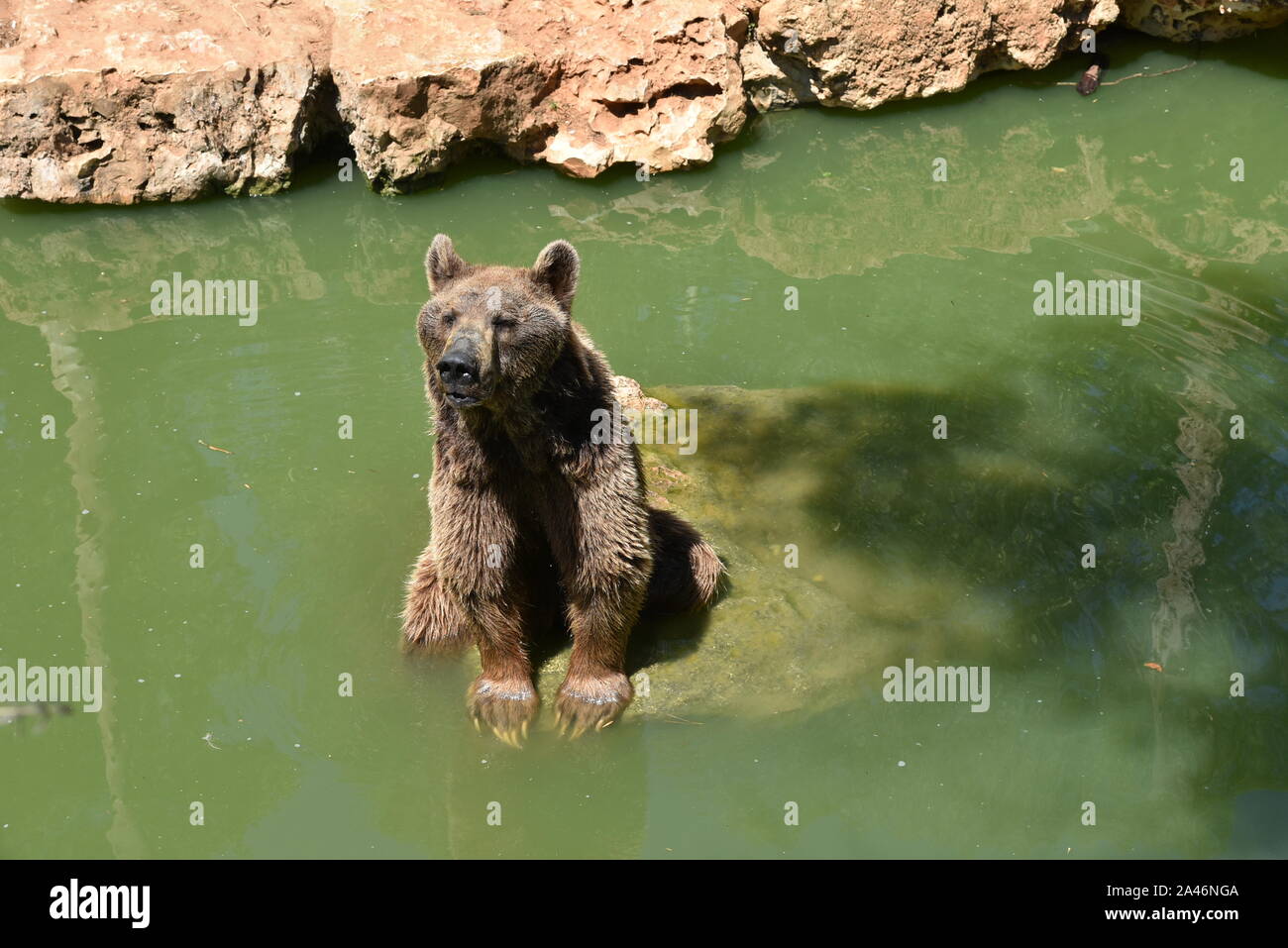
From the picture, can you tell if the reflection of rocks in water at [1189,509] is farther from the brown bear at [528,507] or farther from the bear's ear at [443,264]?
the bear's ear at [443,264]

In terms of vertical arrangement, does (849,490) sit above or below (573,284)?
below

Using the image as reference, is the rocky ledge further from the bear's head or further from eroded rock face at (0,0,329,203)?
the bear's head

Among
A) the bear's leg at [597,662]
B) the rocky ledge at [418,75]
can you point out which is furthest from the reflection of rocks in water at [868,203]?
the bear's leg at [597,662]

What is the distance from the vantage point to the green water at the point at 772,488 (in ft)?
23.1

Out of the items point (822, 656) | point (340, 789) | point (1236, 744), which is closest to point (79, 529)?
point (340, 789)

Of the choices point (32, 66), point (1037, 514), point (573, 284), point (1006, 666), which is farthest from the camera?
point (32, 66)

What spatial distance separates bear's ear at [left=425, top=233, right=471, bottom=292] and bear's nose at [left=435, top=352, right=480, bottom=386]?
2.79 feet

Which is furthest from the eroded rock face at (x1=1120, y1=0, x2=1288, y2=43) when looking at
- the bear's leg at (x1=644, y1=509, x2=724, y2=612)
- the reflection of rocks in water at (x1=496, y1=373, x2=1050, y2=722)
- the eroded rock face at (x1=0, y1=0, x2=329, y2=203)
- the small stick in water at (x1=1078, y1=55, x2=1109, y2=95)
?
the bear's leg at (x1=644, y1=509, x2=724, y2=612)

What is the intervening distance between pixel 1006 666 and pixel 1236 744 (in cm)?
128

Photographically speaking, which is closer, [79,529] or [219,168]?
[79,529]

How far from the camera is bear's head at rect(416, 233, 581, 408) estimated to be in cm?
606

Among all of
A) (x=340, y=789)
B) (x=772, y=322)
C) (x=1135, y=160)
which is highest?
(x=1135, y=160)

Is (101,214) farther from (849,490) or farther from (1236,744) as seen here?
(1236,744)

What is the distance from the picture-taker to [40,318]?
1166cm
